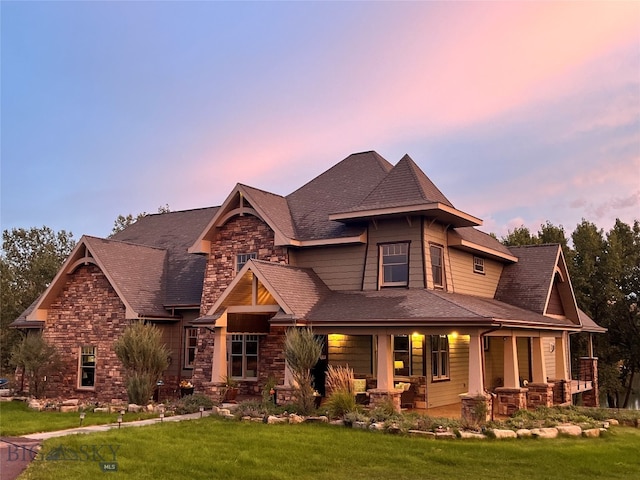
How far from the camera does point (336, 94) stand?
69.7ft

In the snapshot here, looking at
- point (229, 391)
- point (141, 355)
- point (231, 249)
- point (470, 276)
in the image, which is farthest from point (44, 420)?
point (470, 276)

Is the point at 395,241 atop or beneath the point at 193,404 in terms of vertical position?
atop

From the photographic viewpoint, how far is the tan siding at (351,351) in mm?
20078

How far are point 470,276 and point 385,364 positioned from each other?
308 inches

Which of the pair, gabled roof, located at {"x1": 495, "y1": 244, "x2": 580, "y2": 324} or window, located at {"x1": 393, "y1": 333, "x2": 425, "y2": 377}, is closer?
window, located at {"x1": 393, "y1": 333, "x2": 425, "y2": 377}

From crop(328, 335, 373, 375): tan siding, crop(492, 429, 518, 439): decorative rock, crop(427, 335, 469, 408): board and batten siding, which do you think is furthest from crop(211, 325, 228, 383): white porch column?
crop(492, 429, 518, 439): decorative rock

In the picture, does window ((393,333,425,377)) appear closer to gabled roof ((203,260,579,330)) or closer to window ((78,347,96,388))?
gabled roof ((203,260,579,330))

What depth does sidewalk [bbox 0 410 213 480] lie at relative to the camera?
10643 mm

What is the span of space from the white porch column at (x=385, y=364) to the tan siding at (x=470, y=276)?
A: 5300 millimetres

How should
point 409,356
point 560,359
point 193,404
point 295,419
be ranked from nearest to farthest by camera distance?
point 295,419 → point 193,404 → point 409,356 → point 560,359

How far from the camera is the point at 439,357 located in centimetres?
2069

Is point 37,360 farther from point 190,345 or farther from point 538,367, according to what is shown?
point 538,367

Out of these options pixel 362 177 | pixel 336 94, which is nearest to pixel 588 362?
pixel 362 177

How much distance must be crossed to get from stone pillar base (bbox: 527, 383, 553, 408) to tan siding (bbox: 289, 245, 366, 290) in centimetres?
640
